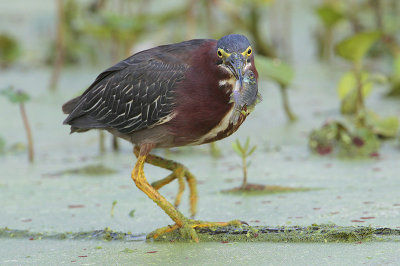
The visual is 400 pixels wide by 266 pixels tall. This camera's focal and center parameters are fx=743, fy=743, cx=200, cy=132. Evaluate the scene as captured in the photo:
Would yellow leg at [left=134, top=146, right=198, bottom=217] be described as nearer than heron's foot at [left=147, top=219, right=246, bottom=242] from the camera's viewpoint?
No

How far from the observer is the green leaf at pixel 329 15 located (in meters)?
7.91

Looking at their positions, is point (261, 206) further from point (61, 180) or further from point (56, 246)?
point (61, 180)

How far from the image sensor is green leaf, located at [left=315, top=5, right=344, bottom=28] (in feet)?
25.9

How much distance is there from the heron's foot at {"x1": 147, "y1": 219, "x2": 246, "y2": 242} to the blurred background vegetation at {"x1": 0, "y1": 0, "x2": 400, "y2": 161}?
1911mm

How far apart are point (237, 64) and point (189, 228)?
2.69 feet

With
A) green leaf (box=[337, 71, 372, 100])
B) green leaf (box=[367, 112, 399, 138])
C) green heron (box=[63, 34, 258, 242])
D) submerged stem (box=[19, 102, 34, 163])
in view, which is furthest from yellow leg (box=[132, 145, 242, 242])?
green leaf (box=[337, 71, 372, 100])

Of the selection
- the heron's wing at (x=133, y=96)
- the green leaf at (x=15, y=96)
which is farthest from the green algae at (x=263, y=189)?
the green leaf at (x=15, y=96)

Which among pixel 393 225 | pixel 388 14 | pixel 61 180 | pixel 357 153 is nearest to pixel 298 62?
pixel 388 14

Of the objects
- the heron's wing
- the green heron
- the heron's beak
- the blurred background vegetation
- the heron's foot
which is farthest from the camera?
the blurred background vegetation

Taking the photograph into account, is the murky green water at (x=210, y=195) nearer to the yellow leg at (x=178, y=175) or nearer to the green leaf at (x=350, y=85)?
the yellow leg at (x=178, y=175)

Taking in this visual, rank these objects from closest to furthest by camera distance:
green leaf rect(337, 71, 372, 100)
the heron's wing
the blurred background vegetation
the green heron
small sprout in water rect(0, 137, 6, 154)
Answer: the green heron
the heron's wing
the blurred background vegetation
small sprout in water rect(0, 137, 6, 154)
green leaf rect(337, 71, 372, 100)

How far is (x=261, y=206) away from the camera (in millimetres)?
4082

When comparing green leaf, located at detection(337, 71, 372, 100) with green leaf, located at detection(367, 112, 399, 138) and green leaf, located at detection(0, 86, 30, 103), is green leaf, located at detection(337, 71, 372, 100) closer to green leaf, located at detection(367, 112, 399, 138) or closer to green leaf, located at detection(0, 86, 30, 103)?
green leaf, located at detection(367, 112, 399, 138)

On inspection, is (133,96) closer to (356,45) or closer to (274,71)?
(274,71)
